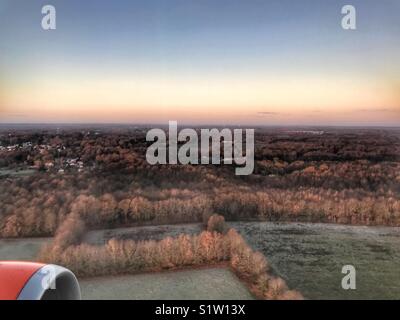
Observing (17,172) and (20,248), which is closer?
(20,248)

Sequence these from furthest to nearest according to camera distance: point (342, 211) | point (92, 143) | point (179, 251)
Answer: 1. point (92, 143)
2. point (342, 211)
3. point (179, 251)

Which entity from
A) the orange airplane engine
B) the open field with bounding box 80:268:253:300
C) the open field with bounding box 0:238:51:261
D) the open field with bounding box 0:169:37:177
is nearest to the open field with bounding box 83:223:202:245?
the open field with bounding box 0:238:51:261

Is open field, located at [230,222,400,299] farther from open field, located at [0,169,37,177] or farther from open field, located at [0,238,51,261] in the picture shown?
open field, located at [0,169,37,177]

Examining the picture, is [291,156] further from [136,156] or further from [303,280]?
[303,280]

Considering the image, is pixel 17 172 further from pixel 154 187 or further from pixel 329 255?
pixel 329 255

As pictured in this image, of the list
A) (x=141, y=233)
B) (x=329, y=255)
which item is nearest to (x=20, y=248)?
(x=141, y=233)

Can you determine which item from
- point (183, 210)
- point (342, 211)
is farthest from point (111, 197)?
point (342, 211)
